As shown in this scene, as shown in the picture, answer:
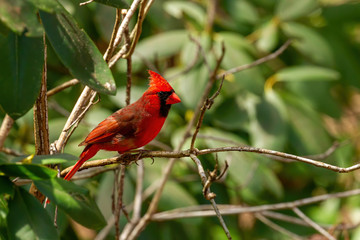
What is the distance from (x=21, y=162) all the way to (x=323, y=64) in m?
2.55

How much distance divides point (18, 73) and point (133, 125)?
86cm

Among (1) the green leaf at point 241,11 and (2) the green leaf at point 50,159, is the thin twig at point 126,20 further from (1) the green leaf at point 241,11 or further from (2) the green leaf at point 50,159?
(1) the green leaf at point 241,11

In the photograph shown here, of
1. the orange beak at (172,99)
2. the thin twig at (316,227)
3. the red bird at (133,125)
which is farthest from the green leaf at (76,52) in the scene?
the thin twig at (316,227)

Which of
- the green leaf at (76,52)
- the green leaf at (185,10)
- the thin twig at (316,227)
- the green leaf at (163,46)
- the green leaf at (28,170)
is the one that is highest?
the green leaf at (185,10)

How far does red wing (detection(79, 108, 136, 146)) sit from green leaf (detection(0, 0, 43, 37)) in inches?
36.4

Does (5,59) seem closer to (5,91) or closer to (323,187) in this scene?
(5,91)

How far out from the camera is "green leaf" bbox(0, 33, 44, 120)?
119cm

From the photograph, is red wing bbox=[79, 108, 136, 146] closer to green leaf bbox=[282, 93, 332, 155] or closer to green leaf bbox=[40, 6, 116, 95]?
green leaf bbox=[40, 6, 116, 95]

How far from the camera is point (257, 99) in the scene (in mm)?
3129

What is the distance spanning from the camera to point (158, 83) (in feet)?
6.84

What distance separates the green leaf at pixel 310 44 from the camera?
3.32 m

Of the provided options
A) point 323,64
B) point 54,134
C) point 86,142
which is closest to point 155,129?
point 86,142

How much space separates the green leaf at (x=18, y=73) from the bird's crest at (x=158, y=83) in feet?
2.90

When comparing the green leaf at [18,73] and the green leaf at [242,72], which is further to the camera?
the green leaf at [242,72]
